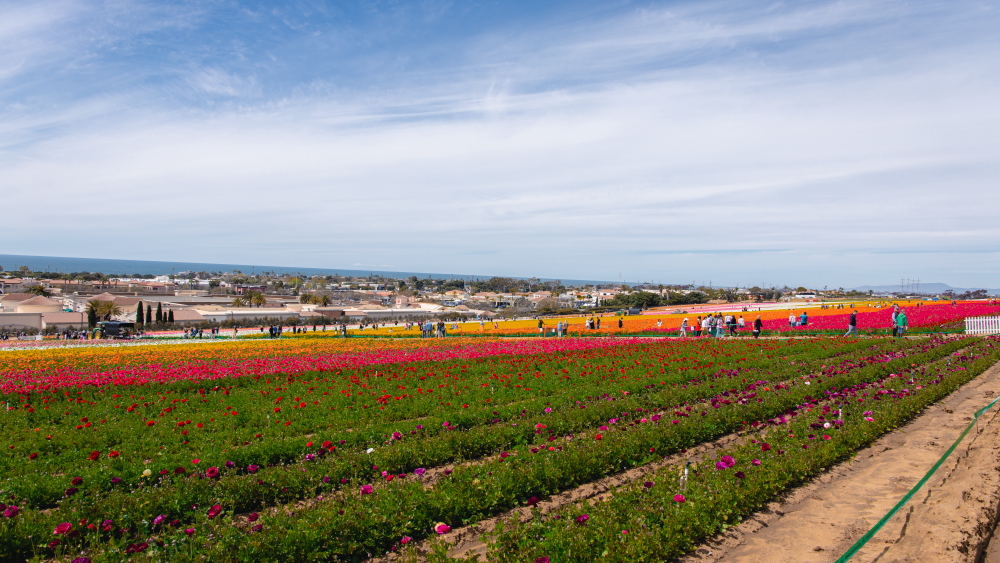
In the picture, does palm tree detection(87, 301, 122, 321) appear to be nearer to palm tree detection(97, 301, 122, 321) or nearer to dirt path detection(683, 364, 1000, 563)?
palm tree detection(97, 301, 122, 321)

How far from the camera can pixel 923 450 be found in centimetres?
879

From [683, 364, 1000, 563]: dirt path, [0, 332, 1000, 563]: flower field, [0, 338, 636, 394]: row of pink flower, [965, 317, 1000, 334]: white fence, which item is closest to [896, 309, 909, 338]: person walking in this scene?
[965, 317, 1000, 334]: white fence

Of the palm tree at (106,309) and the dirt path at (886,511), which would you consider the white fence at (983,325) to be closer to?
the dirt path at (886,511)

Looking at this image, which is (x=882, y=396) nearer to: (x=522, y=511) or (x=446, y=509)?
(x=522, y=511)

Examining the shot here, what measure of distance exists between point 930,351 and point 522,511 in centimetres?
1814

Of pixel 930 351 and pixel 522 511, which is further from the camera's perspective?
pixel 930 351

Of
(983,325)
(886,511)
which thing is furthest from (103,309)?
(983,325)

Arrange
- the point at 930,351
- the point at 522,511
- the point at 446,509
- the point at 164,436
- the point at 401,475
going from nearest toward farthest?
1. the point at 446,509
2. the point at 522,511
3. the point at 401,475
4. the point at 164,436
5. the point at 930,351

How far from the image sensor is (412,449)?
8.34 meters

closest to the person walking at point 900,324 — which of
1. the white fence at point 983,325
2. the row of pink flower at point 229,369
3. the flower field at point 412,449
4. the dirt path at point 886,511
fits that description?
the white fence at point 983,325

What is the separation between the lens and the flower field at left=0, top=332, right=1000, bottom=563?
5.70m

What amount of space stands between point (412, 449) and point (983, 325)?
3472cm

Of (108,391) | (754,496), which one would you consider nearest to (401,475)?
(754,496)

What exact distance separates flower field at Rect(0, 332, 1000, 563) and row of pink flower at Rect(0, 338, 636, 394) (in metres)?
0.21
